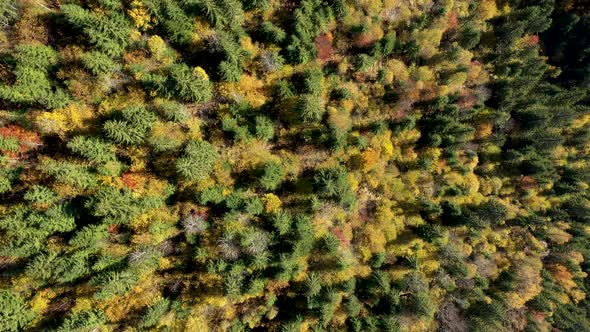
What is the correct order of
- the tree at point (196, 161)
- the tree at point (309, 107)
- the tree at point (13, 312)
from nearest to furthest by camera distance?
1. the tree at point (13, 312)
2. the tree at point (196, 161)
3. the tree at point (309, 107)

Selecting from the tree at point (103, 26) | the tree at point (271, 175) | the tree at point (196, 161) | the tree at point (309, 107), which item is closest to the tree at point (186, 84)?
the tree at point (196, 161)

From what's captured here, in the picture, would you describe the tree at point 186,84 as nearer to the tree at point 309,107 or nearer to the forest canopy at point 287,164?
the forest canopy at point 287,164

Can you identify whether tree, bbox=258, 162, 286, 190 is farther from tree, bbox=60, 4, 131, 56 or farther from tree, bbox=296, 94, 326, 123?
tree, bbox=60, 4, 131, 56

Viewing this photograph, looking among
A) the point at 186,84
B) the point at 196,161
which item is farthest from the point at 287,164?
the point at 186,84

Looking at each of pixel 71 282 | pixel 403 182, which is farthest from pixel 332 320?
pixel 71 282

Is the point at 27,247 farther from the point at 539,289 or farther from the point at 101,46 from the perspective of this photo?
the point at 539,289

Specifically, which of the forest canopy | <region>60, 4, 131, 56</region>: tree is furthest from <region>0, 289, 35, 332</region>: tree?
<region>60, 4, 131, 56</region>: tree

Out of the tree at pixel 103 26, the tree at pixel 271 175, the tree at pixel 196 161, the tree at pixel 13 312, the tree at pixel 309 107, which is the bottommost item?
the tree at pixel 13 312

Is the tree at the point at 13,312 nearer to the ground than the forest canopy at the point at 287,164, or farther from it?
nearer to the ground

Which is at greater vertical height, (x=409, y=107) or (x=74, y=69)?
(x=74, y=69)
